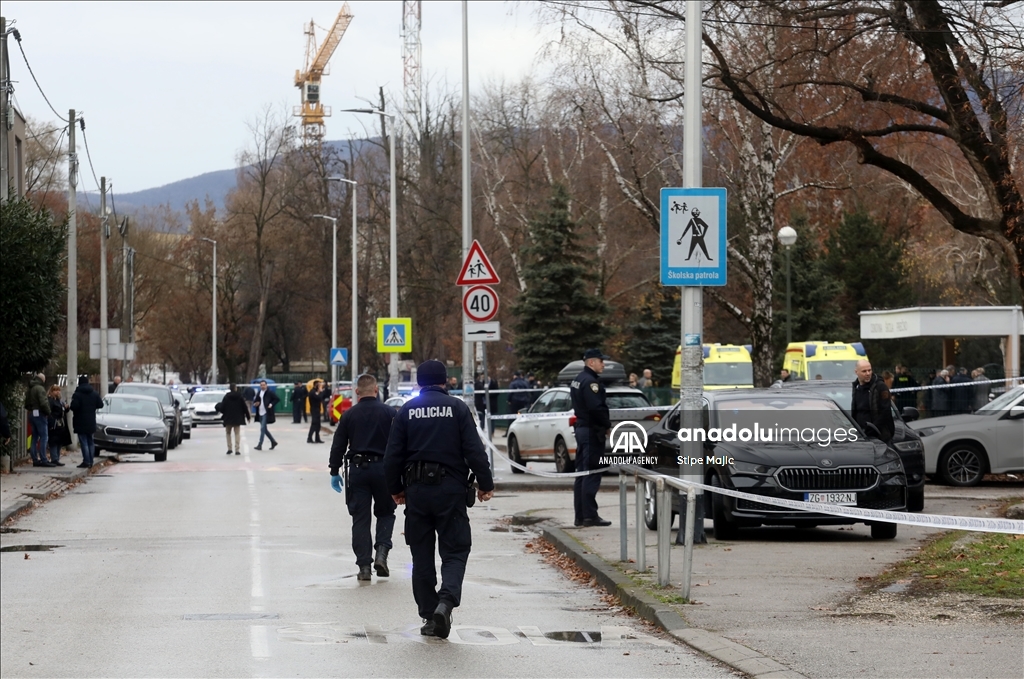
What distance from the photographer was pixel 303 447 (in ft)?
128

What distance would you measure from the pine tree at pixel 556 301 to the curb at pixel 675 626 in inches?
1285

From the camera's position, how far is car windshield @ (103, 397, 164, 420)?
112 feet

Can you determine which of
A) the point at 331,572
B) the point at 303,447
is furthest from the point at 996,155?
the point at 303,447

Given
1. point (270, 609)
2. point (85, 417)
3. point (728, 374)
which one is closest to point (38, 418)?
point (85, 417)

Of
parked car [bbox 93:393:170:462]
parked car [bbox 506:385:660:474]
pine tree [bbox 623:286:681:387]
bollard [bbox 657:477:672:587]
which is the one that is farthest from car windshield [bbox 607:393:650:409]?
pine tree [bbox 623:286:681:387]

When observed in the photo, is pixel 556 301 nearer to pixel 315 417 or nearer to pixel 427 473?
pixel 315 417

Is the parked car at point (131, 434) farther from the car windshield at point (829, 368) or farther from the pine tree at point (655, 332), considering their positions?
the pine tree at point (655, 332)

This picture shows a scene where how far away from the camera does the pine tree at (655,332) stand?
5434 centimetres

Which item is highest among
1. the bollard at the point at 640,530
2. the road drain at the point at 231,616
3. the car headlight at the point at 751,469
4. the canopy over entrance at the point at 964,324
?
the canopy over entrance at the point at 964,324

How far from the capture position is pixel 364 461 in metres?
12.6

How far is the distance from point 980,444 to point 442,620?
1520 cm

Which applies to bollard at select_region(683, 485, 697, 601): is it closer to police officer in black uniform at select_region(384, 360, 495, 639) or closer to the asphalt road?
the asphalt road

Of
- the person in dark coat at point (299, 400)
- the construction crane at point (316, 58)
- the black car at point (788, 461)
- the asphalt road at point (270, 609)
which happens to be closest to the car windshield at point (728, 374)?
the asphalt road at point (270, 609)

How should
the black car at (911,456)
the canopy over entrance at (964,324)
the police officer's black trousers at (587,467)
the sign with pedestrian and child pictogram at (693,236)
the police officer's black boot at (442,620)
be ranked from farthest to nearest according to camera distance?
the canopy over entrance at (964,324) < the black car at (911,456) < the police officer's black trousers at (587,467) < the sign with pedestrian and child pictogram at (693,236) < the police officer's black boot at (442,620)
